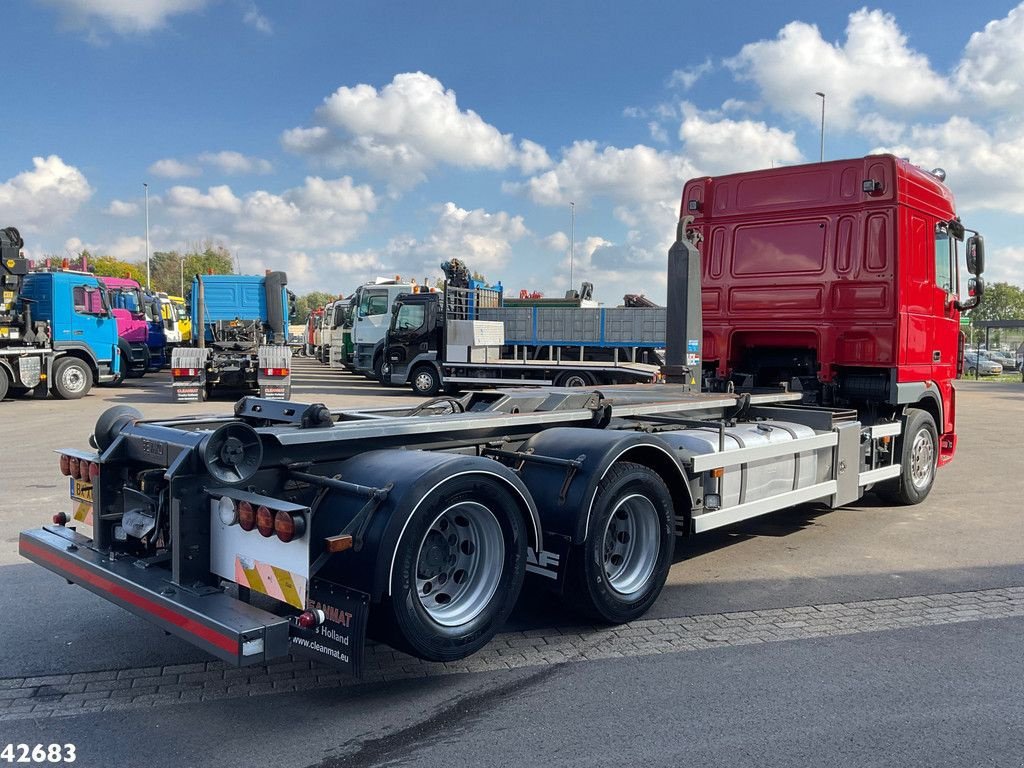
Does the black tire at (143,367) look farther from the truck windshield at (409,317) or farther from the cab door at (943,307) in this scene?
the cab door at (943,307)

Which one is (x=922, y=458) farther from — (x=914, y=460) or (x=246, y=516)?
(x=246, y=516)

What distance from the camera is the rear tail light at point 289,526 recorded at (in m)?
3.41

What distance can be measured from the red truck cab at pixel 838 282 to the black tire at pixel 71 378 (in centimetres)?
1646

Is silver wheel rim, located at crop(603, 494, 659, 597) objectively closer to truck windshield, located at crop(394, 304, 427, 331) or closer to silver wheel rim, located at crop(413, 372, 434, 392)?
silver wheel rim, located at crop(413, 372, 434, 392)

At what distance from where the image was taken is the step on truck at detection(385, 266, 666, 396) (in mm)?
20578

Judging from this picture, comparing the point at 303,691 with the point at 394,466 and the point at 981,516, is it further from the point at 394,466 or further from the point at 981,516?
the point at 981,516

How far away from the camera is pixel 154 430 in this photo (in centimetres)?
414

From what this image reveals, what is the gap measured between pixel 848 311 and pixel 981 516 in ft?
7.91

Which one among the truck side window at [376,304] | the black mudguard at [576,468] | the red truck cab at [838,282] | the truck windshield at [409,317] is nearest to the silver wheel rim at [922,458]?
the red truck cab at [838,282]

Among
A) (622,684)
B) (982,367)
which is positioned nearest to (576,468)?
(622,684)

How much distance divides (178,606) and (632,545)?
2.63 metres

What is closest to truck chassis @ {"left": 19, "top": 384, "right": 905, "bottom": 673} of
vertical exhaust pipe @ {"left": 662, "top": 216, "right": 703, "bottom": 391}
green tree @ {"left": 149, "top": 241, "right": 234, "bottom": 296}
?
vertical exhaust pipe @ {"left": 662, "top": 216, "right": 703, "bottom": 391}

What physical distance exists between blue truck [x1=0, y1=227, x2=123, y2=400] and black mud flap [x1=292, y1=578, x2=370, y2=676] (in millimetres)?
18005

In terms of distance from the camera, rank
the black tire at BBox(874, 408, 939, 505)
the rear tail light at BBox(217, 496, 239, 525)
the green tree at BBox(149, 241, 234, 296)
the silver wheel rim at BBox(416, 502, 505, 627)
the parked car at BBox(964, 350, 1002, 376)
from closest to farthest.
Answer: the rear tail light at BBox(217, 496, 239, 525), the silver wheel rim at BBox(416, 502, 505, 627), the black tire at BBox(874, 408, 939, 505), the parked car at BBox(964, 350, 1002, 376), the green tree at BBox(149, 241, 234, 296)
